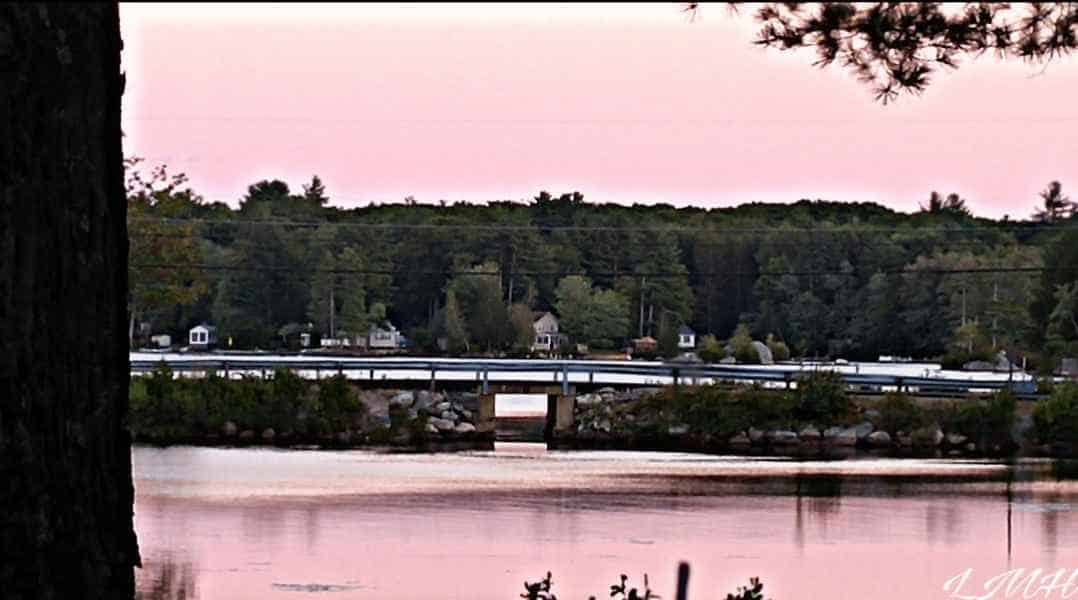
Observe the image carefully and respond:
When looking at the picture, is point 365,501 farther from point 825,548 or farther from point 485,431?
point 485,431

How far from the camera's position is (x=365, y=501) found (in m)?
30.9

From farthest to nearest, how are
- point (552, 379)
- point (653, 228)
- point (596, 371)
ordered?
point (653, 228), point (552, 379), point (596, 371)

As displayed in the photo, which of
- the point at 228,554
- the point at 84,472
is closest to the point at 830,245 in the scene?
the point at 228,554

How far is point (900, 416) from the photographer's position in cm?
5003

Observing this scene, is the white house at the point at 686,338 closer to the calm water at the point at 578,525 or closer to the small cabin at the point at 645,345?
the small cabin at the point at 645,345

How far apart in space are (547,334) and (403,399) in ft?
116

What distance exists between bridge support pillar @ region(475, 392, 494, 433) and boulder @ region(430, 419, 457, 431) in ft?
2.37

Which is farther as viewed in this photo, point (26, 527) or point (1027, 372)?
point (1027, 372)

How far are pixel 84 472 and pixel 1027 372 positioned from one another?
61845 millimetres

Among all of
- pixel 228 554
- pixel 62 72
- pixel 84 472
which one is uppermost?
pixel 62 72

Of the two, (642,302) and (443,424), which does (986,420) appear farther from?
(642,302)

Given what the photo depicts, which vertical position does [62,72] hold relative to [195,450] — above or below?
above

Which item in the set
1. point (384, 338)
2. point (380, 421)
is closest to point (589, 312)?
point (384, 338)

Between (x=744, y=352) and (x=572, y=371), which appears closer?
(x=572, y=371)
